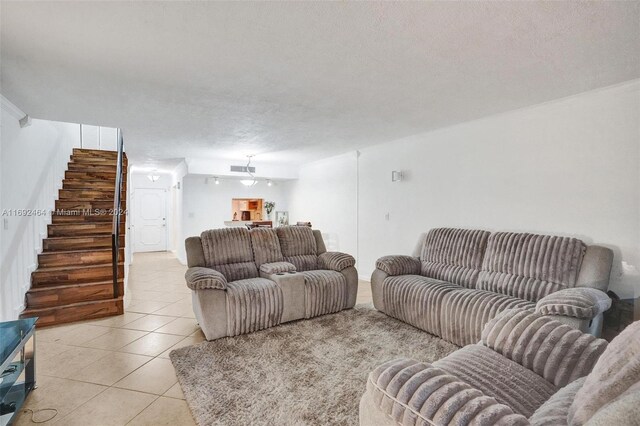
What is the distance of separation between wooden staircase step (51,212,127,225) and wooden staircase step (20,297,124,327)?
137cm

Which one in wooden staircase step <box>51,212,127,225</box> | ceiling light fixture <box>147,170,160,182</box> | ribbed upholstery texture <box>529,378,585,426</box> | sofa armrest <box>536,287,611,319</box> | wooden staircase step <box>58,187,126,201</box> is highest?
ceiling light fixture <box>147,170,160,182</box>

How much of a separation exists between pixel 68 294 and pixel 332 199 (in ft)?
14.7

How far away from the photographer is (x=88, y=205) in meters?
4.84

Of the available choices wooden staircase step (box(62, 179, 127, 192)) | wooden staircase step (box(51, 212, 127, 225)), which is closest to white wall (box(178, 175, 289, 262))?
wooden staircase step (box(62, 179, 127, 192))

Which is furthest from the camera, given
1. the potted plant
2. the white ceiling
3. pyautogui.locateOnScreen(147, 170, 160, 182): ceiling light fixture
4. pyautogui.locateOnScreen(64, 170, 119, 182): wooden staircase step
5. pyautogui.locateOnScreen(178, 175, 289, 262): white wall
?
pyautogui.locateOnScreen(147, 170, 160, 182): ceiling light fixture

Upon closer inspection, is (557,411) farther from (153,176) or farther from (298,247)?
(153,176)

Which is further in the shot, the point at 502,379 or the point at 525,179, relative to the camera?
the point at 525,179

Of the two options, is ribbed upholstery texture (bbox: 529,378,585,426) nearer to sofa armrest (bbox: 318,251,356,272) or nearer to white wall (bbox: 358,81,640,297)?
white wall (bbox: 358,81,640,297)

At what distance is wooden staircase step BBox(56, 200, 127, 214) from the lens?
4715 mm

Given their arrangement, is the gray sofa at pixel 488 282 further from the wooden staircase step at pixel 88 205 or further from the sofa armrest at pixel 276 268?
the wooden staircase step at pixel 88 205

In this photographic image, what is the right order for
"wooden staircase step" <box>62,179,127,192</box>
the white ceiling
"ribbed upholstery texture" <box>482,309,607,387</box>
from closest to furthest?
"ribbed upholstery texture" <box>482,309,607,387</box>
the white ceiling
"wooden staircase step" <box>62,179,127,192</box>

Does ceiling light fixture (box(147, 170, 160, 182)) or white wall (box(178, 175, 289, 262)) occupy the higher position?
ceiling light fixture (box(147, 170, 160, 182))

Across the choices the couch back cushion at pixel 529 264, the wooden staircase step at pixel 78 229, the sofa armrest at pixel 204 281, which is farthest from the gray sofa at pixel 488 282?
the wooden staircase step at pixel 78 229

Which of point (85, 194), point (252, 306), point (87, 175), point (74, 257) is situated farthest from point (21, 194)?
point (252, 306)
